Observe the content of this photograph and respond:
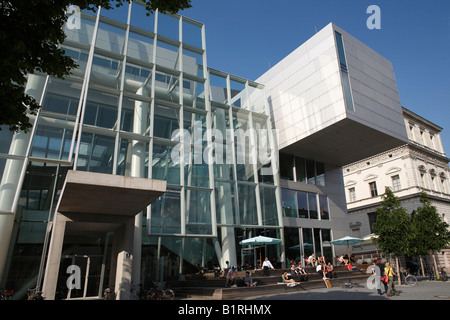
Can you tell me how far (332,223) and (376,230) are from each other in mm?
5971

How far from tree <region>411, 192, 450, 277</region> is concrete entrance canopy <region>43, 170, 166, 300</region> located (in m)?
19.4

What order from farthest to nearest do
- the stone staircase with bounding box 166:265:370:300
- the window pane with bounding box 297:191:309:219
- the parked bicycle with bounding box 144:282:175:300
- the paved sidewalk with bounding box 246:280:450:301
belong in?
the window pane with bounding box 297:191:309:219 → the stone staircase with bounding box 166:265:370:300 → the parked bicycle with bounding box 144:282:175:300 → the paved sidewalk with bounding box 246:280:450:301

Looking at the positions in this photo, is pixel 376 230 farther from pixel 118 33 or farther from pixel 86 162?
pixel 118 33

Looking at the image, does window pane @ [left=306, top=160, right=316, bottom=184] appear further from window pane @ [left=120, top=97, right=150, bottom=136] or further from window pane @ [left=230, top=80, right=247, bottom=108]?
window pane @ [left=120, top=97, right=150, bottom=136]

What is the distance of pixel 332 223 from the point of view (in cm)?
2966

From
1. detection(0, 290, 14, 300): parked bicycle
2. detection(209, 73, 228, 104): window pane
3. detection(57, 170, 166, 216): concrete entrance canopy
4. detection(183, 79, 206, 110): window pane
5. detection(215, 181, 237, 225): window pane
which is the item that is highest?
detection(209, 73, 228, 104): window pane

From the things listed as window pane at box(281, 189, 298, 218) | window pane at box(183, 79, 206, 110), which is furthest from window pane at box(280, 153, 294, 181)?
window pane at box(183, 79, 206, 110)

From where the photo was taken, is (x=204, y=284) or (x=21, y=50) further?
(x=204, y=284)

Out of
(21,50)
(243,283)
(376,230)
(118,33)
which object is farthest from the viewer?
(376,230)

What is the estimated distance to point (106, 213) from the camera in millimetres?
15523

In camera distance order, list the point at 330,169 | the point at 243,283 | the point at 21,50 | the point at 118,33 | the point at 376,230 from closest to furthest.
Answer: the point at 21,50 < the point at 243,283 < the point at 118,33 < the point at 376,230 < the point at 330,169

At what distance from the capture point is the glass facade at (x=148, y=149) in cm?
1631

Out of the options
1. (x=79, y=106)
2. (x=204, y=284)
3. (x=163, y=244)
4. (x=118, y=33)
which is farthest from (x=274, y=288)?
(x=118, y=33)

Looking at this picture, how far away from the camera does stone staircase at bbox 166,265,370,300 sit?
47.6 ft
